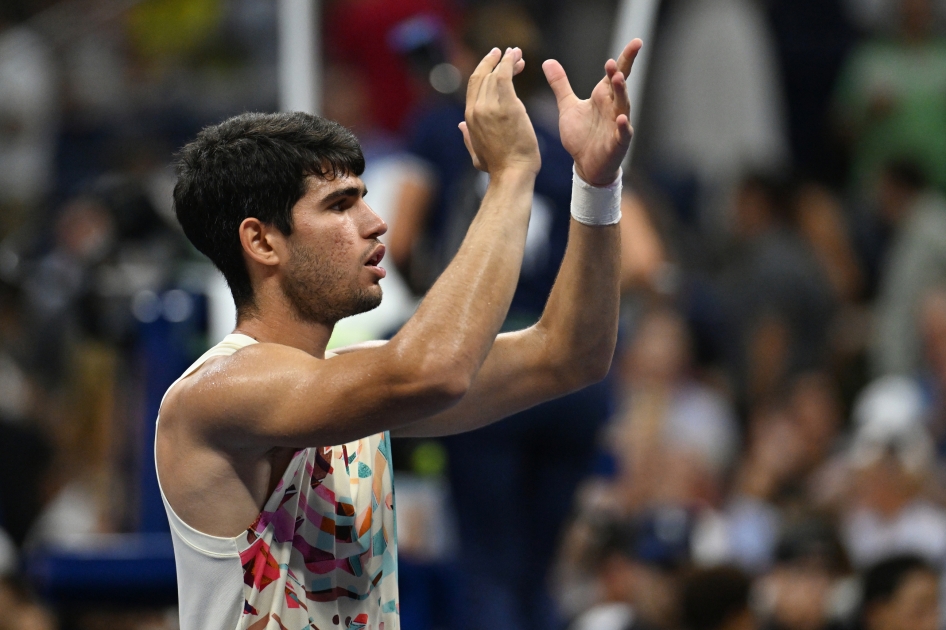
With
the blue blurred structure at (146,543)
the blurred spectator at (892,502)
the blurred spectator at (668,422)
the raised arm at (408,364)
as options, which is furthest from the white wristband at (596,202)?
the blurred spectator at (668,422)

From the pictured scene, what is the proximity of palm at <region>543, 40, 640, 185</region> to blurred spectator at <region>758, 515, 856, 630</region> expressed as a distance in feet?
10.4

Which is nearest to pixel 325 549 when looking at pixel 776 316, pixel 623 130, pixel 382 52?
pixel 623 130

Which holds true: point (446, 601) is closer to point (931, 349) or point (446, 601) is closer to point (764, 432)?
point (764, 432)

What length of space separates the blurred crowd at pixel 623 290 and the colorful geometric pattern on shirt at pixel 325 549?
6.38 ft

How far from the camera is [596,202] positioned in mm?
2895

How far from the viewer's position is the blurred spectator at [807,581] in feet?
18.4

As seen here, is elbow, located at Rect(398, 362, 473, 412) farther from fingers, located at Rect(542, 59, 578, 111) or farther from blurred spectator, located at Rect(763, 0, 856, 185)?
blurred spectator, located at Rect(763, 0, 856, 185)

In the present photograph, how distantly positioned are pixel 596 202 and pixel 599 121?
19cm

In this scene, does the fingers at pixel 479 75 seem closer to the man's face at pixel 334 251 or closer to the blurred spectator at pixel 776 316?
the man's face at pixel 334 251

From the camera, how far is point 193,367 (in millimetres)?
2658

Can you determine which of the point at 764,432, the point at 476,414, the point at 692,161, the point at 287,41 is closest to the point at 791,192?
the point at 692,161

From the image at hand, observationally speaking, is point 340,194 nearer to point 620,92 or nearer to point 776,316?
point 620,92

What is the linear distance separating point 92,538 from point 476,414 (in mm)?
3749

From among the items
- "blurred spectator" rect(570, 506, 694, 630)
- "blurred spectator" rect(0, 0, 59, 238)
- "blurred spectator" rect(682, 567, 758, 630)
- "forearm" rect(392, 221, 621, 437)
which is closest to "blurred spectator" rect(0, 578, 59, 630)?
"blurred spectator" rect(570, 506, 694, 630)
